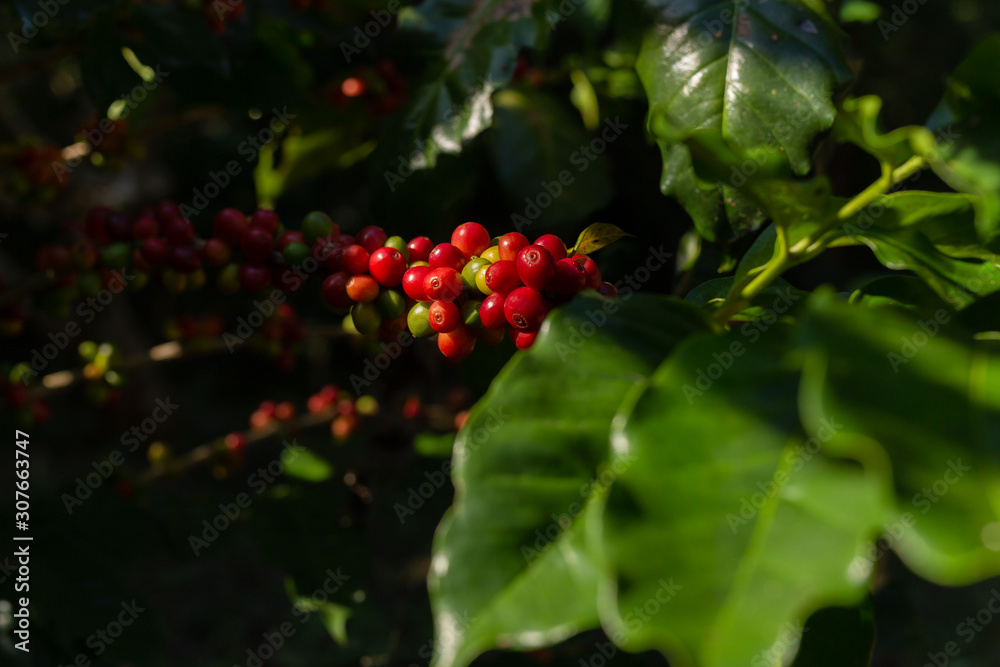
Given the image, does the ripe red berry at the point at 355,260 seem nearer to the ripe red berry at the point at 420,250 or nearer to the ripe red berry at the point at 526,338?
the ripe red berry at the point at 420,250

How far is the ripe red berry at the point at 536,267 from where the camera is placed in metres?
0.64

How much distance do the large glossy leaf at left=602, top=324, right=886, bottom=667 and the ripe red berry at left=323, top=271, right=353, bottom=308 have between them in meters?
0.40

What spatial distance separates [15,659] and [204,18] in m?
1.09

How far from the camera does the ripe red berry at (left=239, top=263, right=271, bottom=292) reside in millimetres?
882

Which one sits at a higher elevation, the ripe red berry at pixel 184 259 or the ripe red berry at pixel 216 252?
the ripe red berry at pixel 216 252

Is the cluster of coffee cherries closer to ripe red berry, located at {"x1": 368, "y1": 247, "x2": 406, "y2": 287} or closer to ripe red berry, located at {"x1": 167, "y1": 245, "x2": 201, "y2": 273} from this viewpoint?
ripe red berry, located at {"x1": 368, "y1": 247, "x2": 406, "y2": 287}

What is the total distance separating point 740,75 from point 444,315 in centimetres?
44

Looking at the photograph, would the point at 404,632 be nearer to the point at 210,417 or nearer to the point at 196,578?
the point at 196,578

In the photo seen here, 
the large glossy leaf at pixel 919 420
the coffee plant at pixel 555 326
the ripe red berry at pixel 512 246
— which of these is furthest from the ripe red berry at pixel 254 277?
the large glossy leaf at pixel 919 420

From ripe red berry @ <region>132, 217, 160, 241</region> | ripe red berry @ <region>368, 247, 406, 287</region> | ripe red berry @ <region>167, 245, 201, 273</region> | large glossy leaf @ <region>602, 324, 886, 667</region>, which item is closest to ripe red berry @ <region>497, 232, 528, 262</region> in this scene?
ripe red berry @ <region>368, 247, 406, 287</region>

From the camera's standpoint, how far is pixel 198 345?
4.26 ft

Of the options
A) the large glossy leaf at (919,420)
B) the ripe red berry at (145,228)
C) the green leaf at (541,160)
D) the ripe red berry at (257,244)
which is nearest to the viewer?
the large glossy leaf at (919,420)

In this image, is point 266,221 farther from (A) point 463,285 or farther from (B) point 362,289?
(A) point 463,285

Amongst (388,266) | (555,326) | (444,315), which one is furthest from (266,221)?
(555,326)
